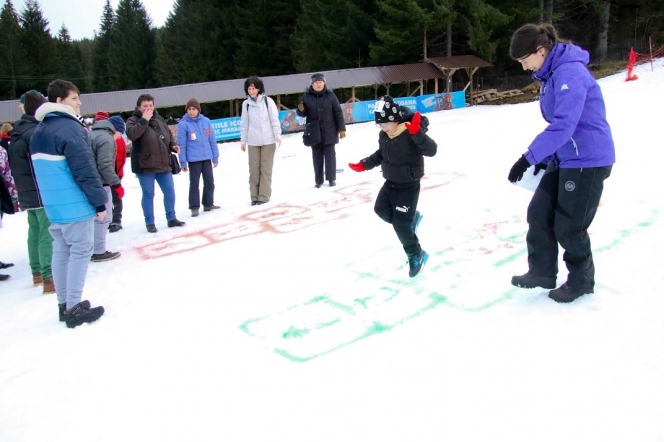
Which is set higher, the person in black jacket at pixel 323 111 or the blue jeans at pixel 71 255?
the person in black jacket at pixel 323 111

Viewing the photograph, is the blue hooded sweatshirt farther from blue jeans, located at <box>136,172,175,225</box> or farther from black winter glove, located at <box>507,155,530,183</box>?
black winter glove, located at <box>507,155,530,183</box>

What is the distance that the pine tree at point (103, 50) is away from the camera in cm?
6050

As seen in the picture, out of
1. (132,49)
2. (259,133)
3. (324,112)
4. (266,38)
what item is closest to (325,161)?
(324,112)

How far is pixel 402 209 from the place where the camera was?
13.7 ft

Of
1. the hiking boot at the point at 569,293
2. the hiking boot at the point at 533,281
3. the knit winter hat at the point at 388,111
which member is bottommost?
the hiking boot at the point at 569,293

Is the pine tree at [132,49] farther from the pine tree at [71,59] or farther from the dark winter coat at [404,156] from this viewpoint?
the dark winter coat at [404,156]

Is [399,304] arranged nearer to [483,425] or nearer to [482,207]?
[483,425]

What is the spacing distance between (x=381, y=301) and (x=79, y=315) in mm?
2344

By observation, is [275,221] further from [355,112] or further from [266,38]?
[266,38]

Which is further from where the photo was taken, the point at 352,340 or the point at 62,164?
the point at 62,164

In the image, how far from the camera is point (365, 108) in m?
22.2

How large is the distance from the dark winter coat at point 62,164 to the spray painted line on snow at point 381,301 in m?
1.58

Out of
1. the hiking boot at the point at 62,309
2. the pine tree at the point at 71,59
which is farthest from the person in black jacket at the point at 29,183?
the pine tree at the point at 71,59

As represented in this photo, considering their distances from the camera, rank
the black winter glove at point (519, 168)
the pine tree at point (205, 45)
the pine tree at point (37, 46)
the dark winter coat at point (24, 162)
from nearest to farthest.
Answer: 1. the black winter glove at point (519, 168)
2. the dark winter coat at point (24, 162)
3. the pine tree at point (205, 45)
4. the pine tree at point (37, 46)
